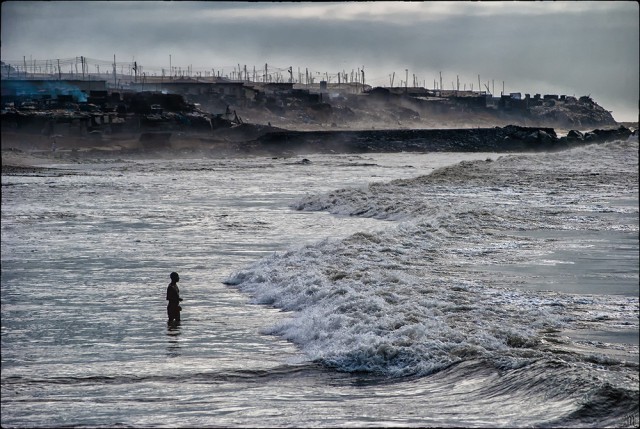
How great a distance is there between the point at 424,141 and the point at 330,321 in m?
83.8

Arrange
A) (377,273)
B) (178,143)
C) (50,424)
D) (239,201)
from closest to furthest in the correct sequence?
(50,424)
(377,273)
(239,201)
(178,143)

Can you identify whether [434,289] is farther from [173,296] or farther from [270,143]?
[270,143]

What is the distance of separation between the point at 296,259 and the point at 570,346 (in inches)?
259

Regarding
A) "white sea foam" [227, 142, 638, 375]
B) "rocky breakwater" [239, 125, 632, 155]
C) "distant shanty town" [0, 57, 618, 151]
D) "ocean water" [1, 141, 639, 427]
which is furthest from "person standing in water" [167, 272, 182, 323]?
"rocky breakwater" [239, 125, 632, 155]

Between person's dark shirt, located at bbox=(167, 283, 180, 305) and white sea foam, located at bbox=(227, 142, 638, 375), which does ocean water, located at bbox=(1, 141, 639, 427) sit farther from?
person's dark shirt, located at bbox=(167, 283, 180, 305)

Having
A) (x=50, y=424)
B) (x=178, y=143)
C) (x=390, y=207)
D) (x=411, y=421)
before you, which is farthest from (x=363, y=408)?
(x=178, y=143)

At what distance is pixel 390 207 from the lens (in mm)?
23859

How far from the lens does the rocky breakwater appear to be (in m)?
76.8

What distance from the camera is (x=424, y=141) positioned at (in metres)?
91.9

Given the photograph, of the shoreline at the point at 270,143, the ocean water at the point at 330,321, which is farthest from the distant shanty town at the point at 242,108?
the ocean water at the point at 330,321

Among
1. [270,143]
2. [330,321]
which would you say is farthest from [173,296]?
[270,143]

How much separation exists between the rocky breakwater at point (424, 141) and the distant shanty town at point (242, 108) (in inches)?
183

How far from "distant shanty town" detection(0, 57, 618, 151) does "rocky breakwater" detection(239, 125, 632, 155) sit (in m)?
4.64

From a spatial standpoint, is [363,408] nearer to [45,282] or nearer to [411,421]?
[411,421]
